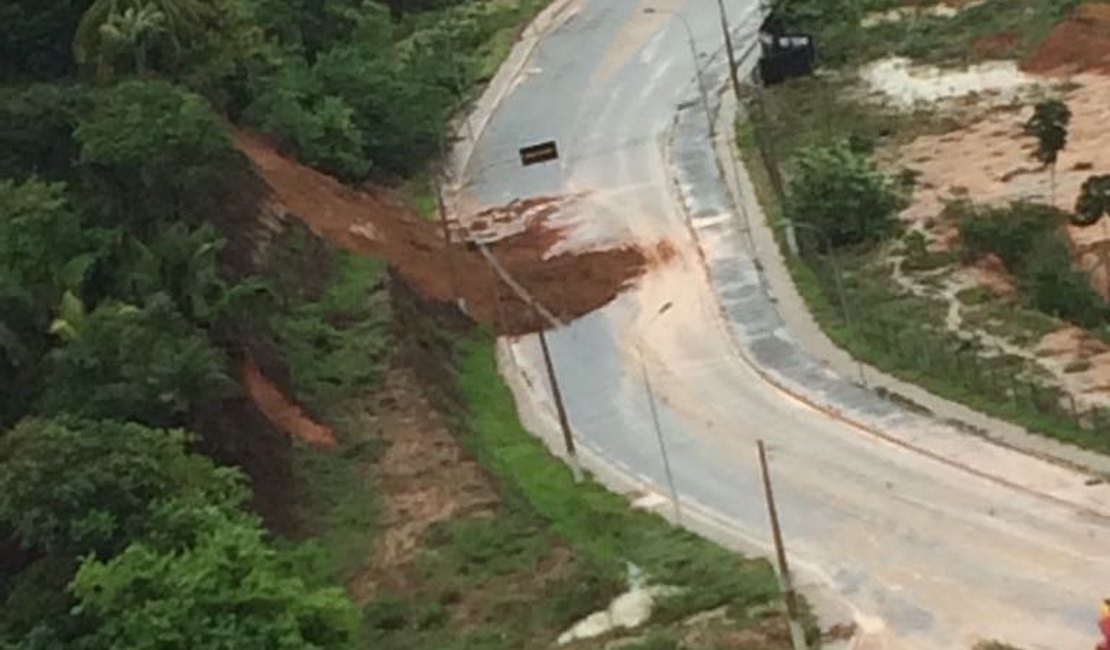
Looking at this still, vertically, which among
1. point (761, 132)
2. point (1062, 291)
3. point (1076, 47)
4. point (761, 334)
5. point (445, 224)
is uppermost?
point (445, 224)

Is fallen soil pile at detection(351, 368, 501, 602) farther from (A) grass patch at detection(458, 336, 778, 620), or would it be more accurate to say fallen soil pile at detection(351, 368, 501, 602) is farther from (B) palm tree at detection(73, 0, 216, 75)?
(B) palm tree at detection(73, 0, 216, 75)

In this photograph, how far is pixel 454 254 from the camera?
79312 millimetres

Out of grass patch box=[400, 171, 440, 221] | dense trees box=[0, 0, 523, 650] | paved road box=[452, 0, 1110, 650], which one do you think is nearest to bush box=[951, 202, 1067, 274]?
paved road box=[452, 0, 1110, 650]

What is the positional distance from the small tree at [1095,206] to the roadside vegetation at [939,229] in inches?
3.5

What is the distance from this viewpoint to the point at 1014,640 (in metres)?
45.4

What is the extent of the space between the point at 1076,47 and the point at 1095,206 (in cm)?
2589

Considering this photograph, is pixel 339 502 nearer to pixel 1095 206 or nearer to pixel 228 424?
pixel 228 424

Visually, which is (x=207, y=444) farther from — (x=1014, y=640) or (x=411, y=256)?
(x=411, y=256)

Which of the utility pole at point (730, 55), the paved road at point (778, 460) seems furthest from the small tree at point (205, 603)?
the utility pole at point (730, 55)

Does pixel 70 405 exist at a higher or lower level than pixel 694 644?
higher

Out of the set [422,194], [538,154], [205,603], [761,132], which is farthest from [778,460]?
[538,154]

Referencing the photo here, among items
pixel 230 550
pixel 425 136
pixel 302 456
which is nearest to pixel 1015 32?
pixel 425 136

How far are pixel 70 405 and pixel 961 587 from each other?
20369 mm

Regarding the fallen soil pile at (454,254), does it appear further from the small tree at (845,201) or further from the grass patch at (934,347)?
the grass patch at (934,347)
